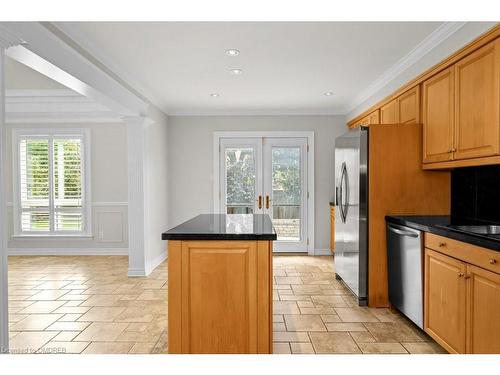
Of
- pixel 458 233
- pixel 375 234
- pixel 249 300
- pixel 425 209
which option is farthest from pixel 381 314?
pixel 249 300

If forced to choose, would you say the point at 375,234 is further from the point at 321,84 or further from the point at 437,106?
the point at 321,84

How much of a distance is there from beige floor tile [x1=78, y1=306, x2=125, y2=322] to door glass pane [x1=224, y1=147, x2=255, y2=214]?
9.45ft

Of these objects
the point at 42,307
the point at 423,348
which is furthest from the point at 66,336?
the point at 423,348

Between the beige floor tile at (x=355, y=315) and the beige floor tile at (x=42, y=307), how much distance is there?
2.77 m

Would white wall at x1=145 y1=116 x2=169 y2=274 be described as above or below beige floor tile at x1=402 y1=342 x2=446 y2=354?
above

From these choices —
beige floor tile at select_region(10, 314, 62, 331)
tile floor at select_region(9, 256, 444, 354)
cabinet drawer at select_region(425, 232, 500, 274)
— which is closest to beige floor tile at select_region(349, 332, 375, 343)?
tile floor at select_region(9, 256, 444, 354)

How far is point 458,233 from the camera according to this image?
7.14ft

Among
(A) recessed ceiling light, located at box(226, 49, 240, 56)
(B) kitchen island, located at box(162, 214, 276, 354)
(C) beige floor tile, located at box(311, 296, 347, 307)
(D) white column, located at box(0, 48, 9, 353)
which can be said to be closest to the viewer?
(D) white column, located at box(0, 48, 9, 353)

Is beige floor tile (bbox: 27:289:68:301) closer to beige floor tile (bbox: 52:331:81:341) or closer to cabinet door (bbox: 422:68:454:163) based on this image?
beige floor tile (bbox: 52:331:81:341)

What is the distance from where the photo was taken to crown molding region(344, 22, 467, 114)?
266cm

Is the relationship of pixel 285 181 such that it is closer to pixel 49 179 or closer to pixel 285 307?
pixel 285 307

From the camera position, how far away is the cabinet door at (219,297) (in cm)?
207

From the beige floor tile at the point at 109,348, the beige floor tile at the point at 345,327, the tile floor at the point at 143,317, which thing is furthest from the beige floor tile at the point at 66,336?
the beige floor tile at the point at 345,327

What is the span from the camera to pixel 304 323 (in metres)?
2.97
